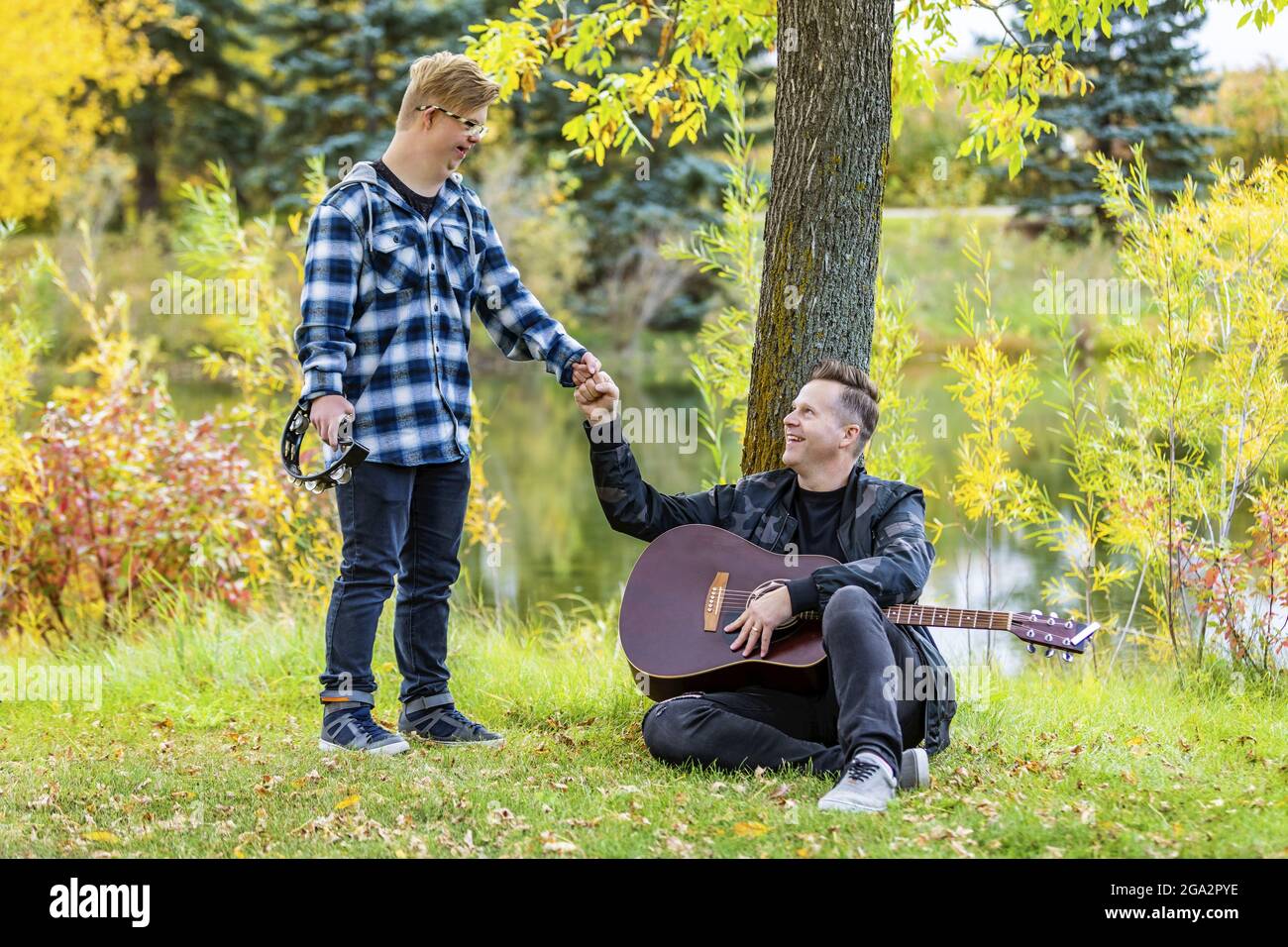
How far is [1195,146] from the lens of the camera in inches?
682

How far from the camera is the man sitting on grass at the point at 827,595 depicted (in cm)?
300

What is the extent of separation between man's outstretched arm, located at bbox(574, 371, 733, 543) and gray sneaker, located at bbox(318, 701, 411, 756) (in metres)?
0.84

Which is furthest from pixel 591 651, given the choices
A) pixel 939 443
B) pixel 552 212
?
pixel 552 212

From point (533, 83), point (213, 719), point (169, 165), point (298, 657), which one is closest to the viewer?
point (213, 719)

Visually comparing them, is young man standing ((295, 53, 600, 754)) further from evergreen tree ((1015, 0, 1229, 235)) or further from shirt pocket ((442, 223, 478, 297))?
evergreen tree ((1015, 0, 1229, 235))

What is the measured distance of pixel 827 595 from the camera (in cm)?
316

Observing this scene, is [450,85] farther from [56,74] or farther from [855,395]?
[56,74]

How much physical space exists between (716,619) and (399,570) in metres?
0.93

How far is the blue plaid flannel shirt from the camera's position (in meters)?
3.29

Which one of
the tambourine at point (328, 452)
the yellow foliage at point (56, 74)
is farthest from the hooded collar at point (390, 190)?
the yellow foliage at point (56, 74)

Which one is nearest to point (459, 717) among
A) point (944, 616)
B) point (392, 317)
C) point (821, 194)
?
point (392, 317)

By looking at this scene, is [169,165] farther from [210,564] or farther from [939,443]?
[210,564]

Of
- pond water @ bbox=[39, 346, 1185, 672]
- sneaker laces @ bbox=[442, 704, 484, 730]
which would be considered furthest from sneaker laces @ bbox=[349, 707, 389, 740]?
pond water @ bbox=[39, 346, 1185, 672]

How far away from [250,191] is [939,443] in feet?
42.9
